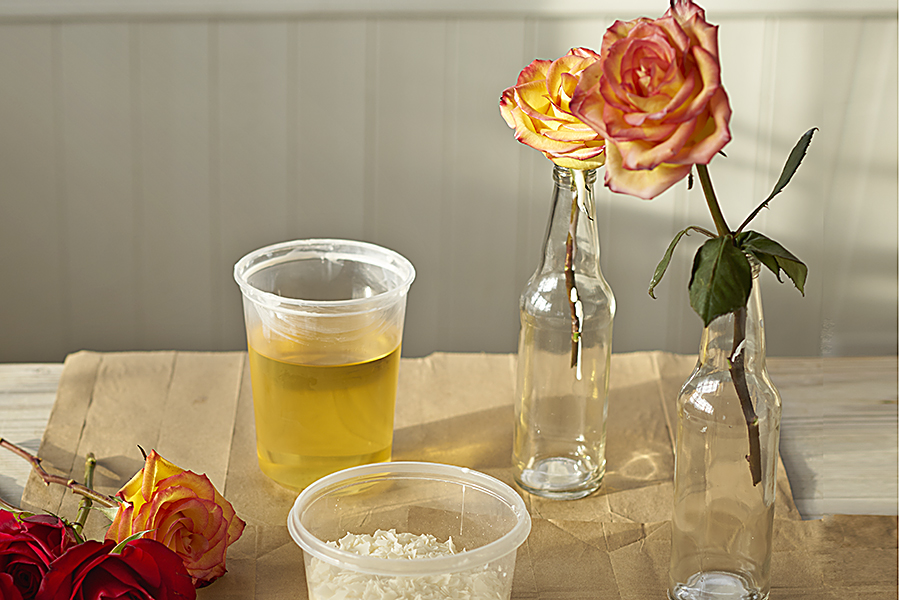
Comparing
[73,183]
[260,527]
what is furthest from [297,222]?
[260,527]

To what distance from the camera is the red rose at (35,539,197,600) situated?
50cm

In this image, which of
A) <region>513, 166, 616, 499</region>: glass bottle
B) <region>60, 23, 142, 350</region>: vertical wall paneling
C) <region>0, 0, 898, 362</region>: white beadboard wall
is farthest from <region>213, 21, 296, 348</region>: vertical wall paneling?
<region>513, 166, 616, 499</region>: glass bottle

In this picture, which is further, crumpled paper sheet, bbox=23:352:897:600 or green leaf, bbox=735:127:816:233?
crumpled paper sheet, bbox=23:352:897:600

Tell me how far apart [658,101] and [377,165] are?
1107 millimetres

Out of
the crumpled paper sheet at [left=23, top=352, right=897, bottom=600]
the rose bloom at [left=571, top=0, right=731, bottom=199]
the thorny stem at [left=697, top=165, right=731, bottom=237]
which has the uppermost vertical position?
the rose bloom at [left=571, top=0, right=731, bottom=199]

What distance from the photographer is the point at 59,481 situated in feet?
2.28

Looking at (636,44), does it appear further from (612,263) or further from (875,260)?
(875,260)

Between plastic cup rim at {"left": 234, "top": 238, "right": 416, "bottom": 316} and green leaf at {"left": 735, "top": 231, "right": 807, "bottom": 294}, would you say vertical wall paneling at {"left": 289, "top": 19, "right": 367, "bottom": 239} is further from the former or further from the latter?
green leaf at {"left": 735, "top": 231, "right": 807, "bottom": 294}

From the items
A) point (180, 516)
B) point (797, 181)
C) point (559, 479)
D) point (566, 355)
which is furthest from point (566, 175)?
point (797, 181)

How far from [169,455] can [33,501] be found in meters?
0.12

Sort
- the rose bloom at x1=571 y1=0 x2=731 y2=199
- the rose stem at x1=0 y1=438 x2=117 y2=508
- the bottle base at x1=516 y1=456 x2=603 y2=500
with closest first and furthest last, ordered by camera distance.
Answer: the rose bloom at x1=571 y1=0 x2=731 y2=199 < the rose stem at x1=0 y1=438 x2=117 y2=508 < the bottle base at x1=516 y1=456 x2=603 y2=500

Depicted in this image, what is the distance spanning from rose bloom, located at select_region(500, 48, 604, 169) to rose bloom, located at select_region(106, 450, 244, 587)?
33 cm

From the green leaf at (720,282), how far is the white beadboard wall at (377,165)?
1023 mm

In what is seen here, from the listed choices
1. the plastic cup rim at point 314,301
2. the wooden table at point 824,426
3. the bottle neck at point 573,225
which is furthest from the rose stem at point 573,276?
the wooden table at point 824,426
